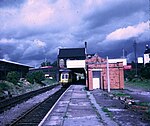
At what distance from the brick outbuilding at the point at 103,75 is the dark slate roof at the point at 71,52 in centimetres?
4577

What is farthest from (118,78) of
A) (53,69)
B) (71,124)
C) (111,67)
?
(53,69)

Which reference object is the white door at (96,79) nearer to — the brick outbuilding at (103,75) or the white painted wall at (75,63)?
the brick outbuilding at (103,75)

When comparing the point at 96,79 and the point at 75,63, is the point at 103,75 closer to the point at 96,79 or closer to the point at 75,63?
the point at 96,79

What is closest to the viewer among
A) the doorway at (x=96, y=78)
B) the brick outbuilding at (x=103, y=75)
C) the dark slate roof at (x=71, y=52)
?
the brick outbuilding at (x=103, y=75)

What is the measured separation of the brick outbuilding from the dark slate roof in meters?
45.8

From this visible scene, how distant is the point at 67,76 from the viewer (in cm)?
5244

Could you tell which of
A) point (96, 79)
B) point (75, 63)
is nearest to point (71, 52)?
point (75, 63)

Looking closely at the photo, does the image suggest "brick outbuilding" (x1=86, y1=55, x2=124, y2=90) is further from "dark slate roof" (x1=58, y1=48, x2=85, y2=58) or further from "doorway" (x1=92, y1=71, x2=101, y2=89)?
"dark slate roof" (x1=58, y1=48, x2=85, y2=58)

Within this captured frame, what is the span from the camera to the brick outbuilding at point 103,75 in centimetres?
3934

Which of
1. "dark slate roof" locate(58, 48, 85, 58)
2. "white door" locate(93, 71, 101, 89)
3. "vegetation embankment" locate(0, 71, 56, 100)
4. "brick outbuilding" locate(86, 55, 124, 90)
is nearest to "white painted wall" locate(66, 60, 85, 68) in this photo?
"vegetation embankment" locate(0, 71, 56, 100)

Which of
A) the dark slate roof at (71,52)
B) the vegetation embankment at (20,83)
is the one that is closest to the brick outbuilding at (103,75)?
the vegetation embankment at (20,83)

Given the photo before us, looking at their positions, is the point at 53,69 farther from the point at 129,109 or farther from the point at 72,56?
the point at 129,109

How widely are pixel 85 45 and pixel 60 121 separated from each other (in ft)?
254

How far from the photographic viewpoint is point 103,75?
39531mm
